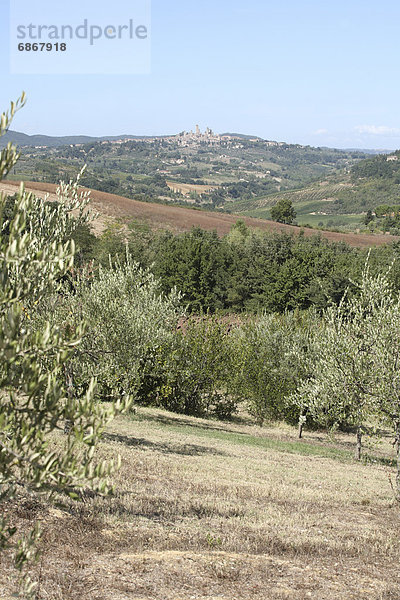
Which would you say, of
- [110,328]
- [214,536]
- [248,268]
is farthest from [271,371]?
[248,268]

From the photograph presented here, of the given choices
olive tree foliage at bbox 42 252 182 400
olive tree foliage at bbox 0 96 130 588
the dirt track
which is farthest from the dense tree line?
olive tree foliage at bbox 0 96 130 588

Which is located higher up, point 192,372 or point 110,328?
point 110,328

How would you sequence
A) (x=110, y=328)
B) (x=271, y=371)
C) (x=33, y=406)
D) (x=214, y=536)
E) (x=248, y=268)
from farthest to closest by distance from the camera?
(x=248, y=268) → (x=271, y=371) → (x=110, y=328) → (x=214, y=536) → (x=33, y=406)

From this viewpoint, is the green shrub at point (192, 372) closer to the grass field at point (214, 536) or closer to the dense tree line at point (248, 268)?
A: the grass field at point (214, 536)

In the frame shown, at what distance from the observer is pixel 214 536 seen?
10047 millimetres

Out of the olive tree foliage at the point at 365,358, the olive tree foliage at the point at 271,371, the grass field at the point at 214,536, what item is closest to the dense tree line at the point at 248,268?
the olive tree foliage at the point at 271,371

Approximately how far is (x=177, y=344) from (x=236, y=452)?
12619 mm

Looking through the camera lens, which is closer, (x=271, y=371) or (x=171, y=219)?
(x=271, y=371)

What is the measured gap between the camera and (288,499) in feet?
45.0

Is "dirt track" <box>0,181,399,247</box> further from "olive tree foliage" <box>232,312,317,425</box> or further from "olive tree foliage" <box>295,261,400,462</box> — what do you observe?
"olive tree foliage" <box>295,261,400,462</box>

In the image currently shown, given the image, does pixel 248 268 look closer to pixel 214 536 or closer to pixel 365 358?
pixel 365 358

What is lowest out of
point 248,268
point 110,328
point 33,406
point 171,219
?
point 110,328

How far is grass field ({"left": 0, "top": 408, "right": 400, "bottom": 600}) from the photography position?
26.2 feet

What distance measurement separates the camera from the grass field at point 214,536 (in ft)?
26.2
